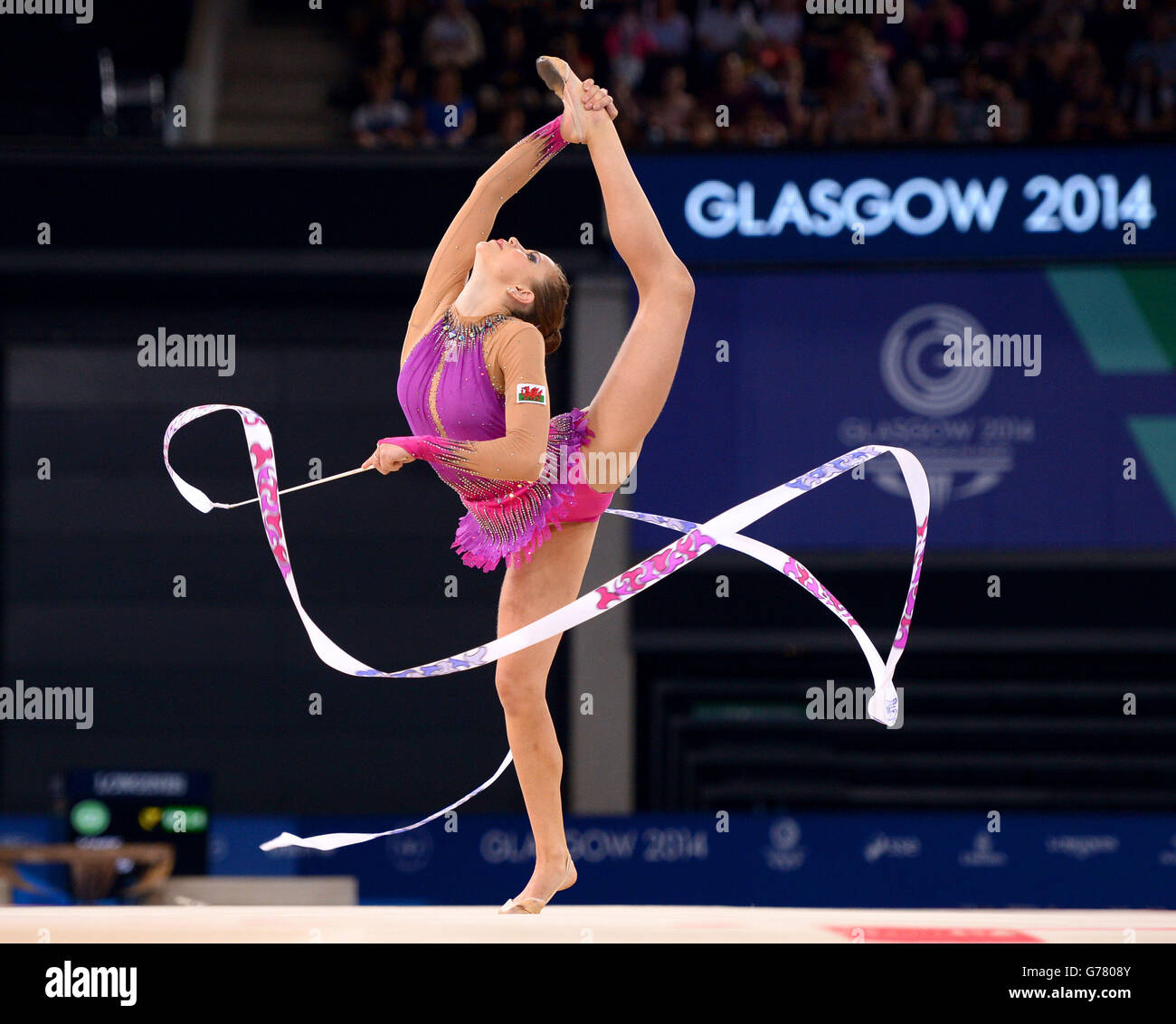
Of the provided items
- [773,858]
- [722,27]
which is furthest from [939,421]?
[722,27]

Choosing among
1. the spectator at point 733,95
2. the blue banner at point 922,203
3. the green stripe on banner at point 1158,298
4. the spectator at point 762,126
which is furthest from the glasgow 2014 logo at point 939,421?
the spectator at point 733,95

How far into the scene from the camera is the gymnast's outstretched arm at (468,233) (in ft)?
14.6

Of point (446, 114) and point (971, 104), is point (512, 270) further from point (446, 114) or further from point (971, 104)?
point (971, 104)

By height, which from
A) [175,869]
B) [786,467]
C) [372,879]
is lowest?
[372,879]

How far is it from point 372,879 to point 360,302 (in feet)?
12.4

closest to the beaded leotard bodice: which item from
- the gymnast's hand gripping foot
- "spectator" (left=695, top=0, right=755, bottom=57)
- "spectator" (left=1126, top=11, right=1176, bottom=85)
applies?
the gymnast's hand gripping foot

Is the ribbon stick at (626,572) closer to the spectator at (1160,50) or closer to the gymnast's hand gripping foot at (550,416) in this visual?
the gymnast's hand gripping foot at (550,416)

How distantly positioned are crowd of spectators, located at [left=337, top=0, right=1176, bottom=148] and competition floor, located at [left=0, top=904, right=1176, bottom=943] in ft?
22.7

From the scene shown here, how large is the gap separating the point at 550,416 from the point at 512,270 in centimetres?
43

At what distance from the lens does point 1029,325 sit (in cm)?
968

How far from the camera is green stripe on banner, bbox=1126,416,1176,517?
967 cm

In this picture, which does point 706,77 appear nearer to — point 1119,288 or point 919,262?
point 919,262

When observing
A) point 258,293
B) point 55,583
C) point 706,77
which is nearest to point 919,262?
point 706,77

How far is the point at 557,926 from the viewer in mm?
3537
